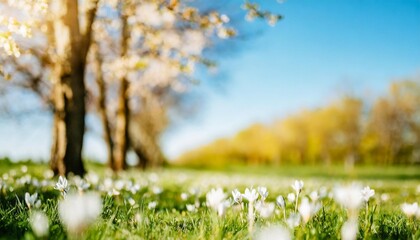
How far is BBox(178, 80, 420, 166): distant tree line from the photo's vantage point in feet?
191

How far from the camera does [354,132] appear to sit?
60.8m

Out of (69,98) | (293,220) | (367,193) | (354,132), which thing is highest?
(354,132)

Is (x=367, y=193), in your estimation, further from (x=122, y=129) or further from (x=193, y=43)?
(x=193, y=43)

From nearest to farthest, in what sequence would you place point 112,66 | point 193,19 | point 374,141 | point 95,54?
point 193,19, point 112,66, point 95,54, point 374,141

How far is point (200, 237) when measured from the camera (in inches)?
131

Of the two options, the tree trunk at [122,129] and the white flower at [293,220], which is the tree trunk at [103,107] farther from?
the white flower at [293,220]

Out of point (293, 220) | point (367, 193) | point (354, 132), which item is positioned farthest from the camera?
point (354, 132)

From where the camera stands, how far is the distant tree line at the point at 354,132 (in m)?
58.2

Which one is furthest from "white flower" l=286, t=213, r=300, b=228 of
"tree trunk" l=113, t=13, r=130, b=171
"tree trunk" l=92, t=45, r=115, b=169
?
"tree trunk" l=92, t=45, r=115, b=169

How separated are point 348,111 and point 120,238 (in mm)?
60536

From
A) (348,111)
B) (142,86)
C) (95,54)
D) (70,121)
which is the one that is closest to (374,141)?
(348,111)

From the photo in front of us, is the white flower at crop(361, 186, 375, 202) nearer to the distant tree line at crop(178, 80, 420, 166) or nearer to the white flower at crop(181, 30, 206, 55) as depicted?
the white flower at crop(181, 30, 206, 55)

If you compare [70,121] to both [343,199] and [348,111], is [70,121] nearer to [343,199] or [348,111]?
[343,199]

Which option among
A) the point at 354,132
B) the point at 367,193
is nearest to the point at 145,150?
the point at 354,132
